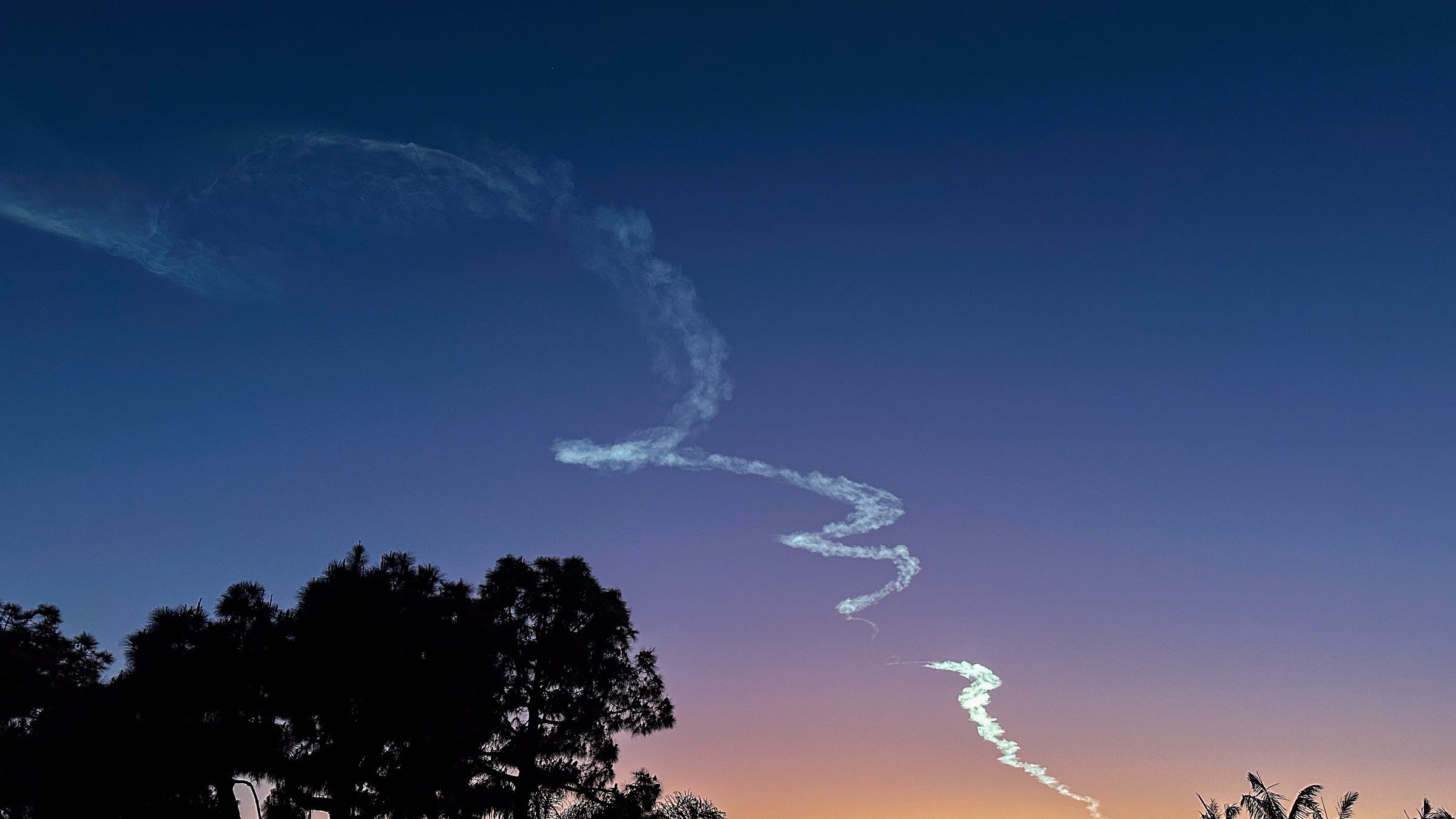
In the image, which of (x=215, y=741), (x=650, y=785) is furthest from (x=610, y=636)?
(x=215, y=741)

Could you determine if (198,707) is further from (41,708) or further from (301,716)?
(41,708)

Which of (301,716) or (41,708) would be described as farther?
(41,708)

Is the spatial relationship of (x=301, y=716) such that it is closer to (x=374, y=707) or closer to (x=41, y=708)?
(x=374, y=707)

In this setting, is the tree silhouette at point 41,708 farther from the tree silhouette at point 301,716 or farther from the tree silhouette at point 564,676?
the tree silhouette at point 564,676

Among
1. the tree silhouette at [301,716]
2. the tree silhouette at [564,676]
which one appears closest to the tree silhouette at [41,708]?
the tree silhouette at [301,716]

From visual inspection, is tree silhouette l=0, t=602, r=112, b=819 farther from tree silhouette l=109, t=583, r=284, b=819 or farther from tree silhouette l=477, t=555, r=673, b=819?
tree silhouette l=477, t=555, r=673, b=819

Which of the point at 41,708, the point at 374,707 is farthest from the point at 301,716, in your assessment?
the point at 41,708

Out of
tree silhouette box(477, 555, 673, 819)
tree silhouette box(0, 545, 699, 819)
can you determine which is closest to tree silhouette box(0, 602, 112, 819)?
tree silhouette box(0, 545, 699, 819)

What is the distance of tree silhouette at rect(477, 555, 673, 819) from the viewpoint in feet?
133

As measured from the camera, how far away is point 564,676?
139ft

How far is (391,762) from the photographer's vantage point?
3241cm

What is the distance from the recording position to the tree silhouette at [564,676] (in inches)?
1593

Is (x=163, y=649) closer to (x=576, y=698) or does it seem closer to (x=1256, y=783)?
(x=576, y=698)

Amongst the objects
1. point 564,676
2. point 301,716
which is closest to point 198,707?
point 301,716
